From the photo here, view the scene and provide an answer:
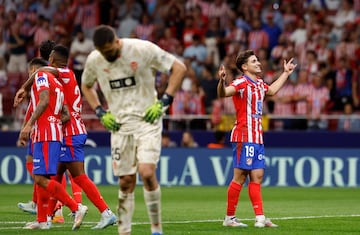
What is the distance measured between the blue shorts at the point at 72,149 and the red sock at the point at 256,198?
218 centimetres

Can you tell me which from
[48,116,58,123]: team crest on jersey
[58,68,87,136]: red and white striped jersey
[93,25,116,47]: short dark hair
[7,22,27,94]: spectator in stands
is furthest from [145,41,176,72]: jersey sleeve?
[7,22,27,94]: spectator in stands

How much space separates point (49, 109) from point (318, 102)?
13.3 m

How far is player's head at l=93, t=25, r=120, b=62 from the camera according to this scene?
10.2m

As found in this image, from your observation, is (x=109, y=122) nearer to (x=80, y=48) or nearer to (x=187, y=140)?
(x=187, y=140)

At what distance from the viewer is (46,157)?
40.9ft

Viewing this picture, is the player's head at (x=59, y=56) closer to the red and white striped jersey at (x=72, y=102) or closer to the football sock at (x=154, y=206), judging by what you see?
the red and white striped jersey at (x=72, y=102)

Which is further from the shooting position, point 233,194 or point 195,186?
point 195,186

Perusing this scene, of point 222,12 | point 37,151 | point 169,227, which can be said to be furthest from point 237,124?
point 222,12

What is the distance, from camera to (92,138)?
1022 inches

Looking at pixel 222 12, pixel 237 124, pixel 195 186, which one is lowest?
pixel 195 186

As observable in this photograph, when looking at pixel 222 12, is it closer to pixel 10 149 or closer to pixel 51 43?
pixel 10 149

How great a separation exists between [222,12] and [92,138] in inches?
224

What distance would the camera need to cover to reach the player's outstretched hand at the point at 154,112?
1039 centimetres

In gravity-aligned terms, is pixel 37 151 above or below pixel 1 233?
above
